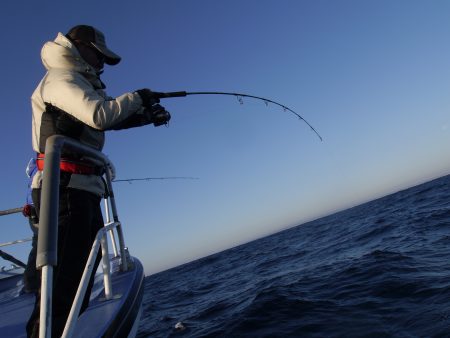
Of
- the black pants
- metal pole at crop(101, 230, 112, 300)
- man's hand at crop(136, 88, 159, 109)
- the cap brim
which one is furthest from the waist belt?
the cap brim

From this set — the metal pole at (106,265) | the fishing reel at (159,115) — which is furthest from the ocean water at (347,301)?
the fishing reel at (159,115)

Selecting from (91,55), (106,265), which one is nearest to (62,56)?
(91,55)

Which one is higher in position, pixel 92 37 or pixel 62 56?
pixel 92 37

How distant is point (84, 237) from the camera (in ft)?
7.55

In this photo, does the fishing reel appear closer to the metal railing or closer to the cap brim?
the cap brim

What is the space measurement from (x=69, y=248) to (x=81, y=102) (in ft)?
2.89

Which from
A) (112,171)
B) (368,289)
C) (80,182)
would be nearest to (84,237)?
(80,182)

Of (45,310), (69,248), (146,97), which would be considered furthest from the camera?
(146,97)

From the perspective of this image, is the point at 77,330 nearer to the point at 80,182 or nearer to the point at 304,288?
the point at 80,182

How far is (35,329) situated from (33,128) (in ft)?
4.27

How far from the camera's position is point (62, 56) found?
238 centimetres

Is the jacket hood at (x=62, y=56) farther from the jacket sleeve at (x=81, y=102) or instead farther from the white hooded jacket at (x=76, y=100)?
the jacket sleeve at (x=81, y=102)

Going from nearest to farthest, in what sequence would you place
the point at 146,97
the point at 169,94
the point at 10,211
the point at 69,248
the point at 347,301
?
the point at 69,248 → the point at 146,97 → the point at 169,94 → the point at 10,211 → the point at 347,301

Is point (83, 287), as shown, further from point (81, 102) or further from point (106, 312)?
point (81, 102)
